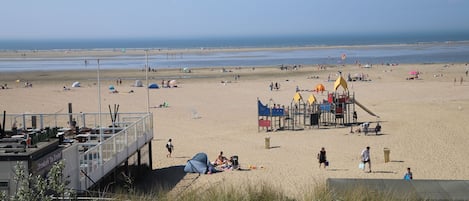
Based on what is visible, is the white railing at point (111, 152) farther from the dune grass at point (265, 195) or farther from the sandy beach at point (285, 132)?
the dune grass at point (265, 195)

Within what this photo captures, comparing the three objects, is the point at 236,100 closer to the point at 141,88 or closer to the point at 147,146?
the point at 141,88

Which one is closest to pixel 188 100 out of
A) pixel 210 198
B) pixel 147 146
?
pixel 147 146

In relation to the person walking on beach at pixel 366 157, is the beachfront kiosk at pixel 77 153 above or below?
above

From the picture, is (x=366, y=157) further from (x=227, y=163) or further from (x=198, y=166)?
(x=198, y=166)

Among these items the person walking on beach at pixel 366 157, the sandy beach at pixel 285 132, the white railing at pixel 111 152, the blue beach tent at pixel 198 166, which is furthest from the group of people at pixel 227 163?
the person walking on beach at pixel 366 157

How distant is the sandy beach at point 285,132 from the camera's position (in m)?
17.8

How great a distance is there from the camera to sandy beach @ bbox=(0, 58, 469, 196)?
1775 cm

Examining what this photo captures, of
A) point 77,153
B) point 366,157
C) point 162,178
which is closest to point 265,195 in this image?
point 77,153

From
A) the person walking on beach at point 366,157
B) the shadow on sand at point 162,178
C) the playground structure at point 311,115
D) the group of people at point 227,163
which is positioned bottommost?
the shadow on sand at point 162,178

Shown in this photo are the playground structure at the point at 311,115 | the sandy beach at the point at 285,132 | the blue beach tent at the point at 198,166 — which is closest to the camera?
the blue beach tent at the point at 198,166

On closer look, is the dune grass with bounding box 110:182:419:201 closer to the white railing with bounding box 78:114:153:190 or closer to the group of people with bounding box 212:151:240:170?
the white railing with bounding box 78:114:153:190

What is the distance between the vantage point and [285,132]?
83.9ft

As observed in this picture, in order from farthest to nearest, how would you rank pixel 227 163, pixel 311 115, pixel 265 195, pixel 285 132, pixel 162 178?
pixel 311 115 < pixel 285 132 < pixel 227 163 < pixel 162 178 < pixel 265 195

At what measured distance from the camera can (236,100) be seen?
123 feet
